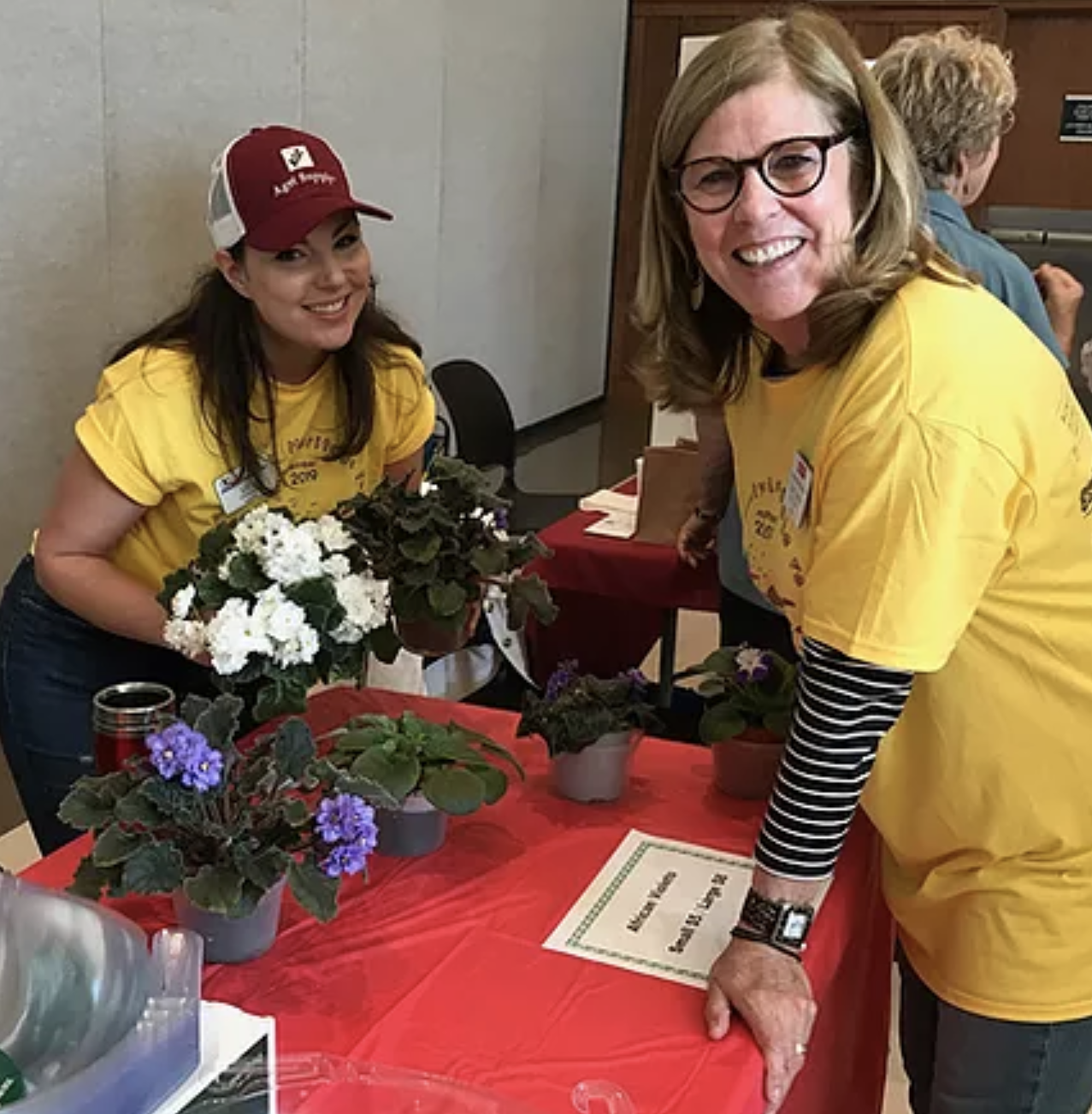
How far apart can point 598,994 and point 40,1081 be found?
491 millimetres

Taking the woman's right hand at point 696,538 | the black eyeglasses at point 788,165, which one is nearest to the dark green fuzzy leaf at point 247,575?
the black eyeglasses at point 788,165

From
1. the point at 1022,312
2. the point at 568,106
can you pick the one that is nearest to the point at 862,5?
the point at 568,106

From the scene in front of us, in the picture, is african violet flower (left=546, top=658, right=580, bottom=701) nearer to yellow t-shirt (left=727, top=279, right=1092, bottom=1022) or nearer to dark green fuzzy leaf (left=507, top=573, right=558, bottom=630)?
dark green fuzzy leaf (left=507, top=573, right=558, bottom=630)

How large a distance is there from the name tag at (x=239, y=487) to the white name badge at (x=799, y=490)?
795mm

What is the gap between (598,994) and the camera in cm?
110

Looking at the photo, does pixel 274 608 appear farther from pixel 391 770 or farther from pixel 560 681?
pixel 560 681

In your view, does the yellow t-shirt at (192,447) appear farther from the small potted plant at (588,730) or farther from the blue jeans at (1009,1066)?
the blue jeans at (1009,1066)

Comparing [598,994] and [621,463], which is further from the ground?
[598,994]

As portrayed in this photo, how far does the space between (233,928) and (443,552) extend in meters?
0.50

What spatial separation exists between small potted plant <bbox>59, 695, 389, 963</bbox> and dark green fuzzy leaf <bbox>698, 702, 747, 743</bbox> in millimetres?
453

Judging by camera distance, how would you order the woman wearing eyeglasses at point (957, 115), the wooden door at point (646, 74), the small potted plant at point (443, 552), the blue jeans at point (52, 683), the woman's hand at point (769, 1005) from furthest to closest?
the wooden door at point (646, 74)
the woman wearing eyeglasses at point (957, 115)
the blue jeans at point (52, 683)
the small potted plant at point (443, 552)
the woman's hand at point (769, 1005)

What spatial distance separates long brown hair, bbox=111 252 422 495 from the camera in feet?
5.57

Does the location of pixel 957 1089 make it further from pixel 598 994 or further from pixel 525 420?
pixel 525 420

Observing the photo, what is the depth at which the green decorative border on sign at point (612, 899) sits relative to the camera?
45.1 inches
